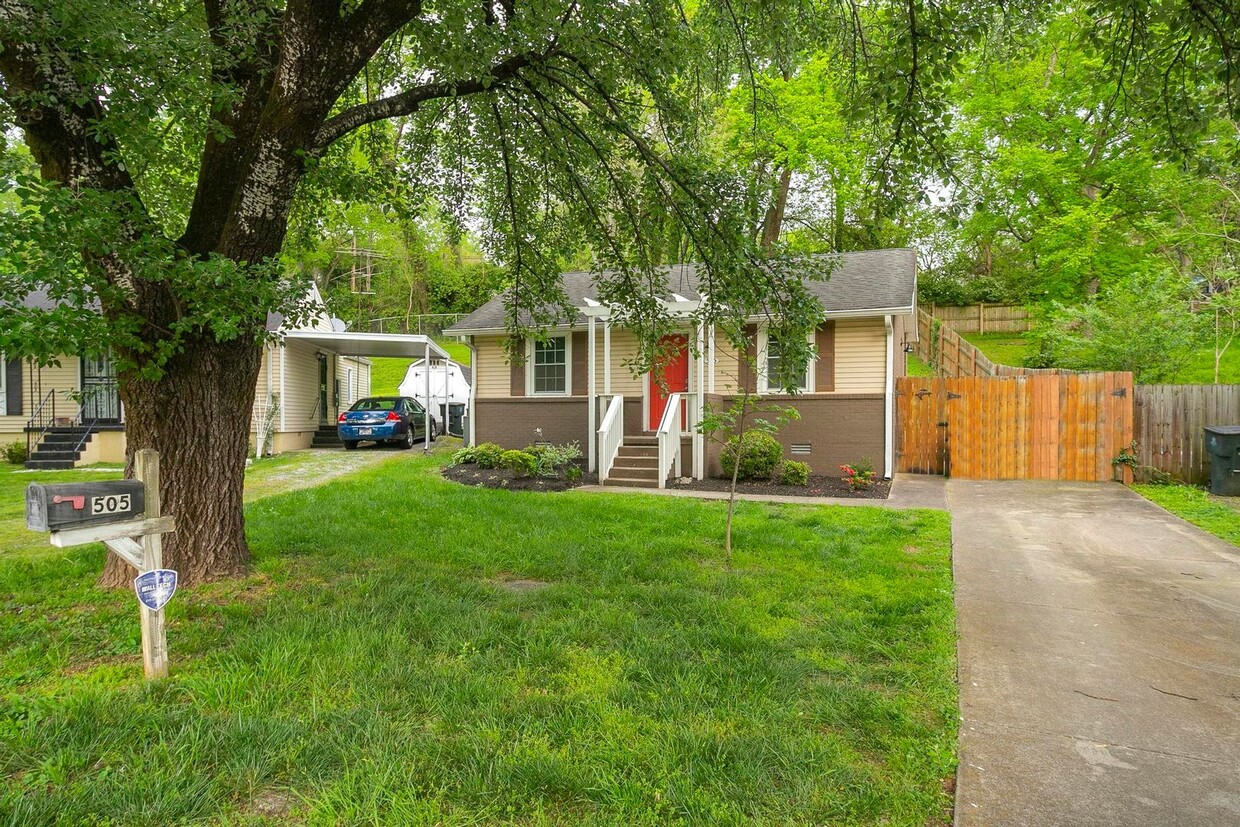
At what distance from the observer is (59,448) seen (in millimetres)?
13828

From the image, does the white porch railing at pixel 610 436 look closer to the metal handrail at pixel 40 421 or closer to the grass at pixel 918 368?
the grass at pixel 918 368

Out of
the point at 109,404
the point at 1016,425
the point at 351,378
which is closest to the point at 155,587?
the point at 1016,425

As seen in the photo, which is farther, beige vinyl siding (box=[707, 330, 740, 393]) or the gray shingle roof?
beige vinyl siding (box=[707, 330, 740, 393])

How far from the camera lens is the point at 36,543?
21.8 ft

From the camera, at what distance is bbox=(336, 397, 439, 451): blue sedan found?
1598cm

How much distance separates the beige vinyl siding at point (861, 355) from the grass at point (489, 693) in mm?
6725

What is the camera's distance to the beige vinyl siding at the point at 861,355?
39.0ft

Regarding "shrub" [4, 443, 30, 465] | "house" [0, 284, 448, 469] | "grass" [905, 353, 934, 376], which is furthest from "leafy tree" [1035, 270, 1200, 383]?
"shrub" [4, 443, 30, 465]

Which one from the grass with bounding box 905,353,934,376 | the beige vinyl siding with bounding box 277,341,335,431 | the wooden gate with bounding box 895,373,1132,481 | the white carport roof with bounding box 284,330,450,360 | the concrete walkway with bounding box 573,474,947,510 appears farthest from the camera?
the grass with bounding box 905,353,934,376

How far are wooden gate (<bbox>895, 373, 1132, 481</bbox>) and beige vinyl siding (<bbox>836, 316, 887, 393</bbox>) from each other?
975mm

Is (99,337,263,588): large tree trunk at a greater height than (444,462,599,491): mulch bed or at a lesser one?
greater

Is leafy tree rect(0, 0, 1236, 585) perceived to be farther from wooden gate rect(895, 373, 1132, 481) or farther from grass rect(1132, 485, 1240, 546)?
wooden gate rect(895, 373, 1132, 481)

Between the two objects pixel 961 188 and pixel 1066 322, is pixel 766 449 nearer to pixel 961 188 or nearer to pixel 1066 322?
pixel 961 188

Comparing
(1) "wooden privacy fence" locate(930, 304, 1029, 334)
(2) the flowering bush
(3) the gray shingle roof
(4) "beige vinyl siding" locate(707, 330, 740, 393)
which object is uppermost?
(1) "wooden privacy fence" locate(930, 304, 1029, 334)
